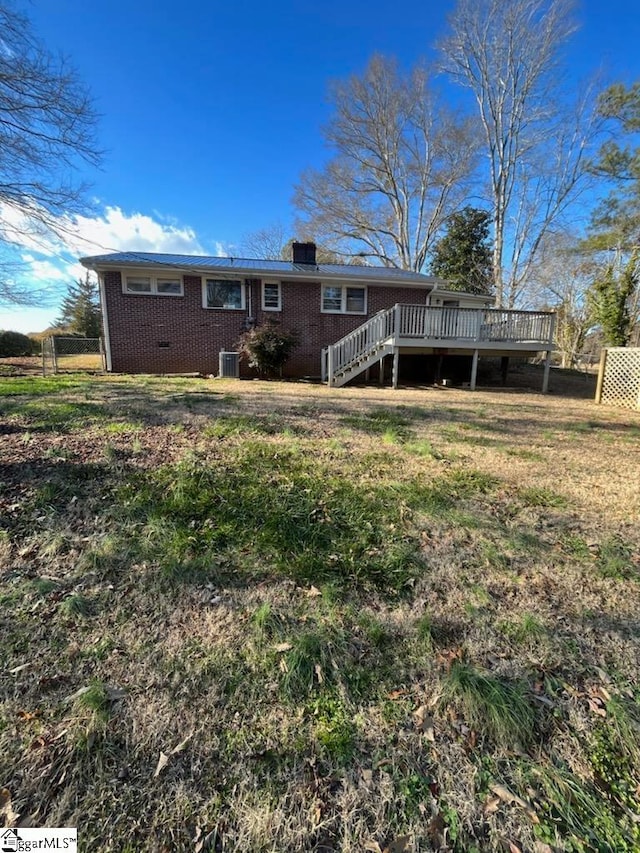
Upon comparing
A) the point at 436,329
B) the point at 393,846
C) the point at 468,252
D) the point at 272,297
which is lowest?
the point at 393,846

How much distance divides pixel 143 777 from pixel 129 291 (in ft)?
45.1

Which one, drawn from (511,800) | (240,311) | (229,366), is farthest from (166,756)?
(240,311)

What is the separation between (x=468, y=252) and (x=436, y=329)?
17.5 meters

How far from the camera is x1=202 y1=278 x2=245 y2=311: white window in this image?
13.6 meters

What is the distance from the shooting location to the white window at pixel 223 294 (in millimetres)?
13555

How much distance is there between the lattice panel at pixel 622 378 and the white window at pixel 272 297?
9.84 m

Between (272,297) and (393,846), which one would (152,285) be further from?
(393,846)

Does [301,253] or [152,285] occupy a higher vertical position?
[301,253]

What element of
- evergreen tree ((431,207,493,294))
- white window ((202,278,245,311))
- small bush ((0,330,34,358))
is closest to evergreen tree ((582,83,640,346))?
evergreen tree ((431,207,493,294))

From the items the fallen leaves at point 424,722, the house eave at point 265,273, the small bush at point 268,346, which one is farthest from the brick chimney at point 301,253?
the fallen leaves at point 424,722

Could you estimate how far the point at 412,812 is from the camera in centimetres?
150

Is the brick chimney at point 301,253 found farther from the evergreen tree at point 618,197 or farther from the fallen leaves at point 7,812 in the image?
the fallen leaves at point 7,812

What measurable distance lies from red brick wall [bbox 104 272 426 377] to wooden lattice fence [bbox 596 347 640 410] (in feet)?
21.9

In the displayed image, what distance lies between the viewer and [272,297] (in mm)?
14078
